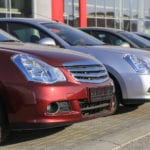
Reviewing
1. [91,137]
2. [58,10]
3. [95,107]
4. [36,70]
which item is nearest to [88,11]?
[58,10]

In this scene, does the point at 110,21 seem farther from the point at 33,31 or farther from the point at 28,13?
the point at 33,31

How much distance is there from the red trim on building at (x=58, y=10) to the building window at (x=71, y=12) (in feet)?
1.91

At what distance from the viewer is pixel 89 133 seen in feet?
24.5

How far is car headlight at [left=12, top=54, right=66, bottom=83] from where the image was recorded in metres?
6.26

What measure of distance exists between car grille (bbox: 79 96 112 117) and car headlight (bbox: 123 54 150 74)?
1.93 meters

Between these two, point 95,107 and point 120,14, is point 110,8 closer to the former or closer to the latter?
point 120,14

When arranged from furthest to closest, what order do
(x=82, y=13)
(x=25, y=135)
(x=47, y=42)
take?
1. (x=82, y=13)
2. (x=47, y=42)
3. (x=25, y=135)

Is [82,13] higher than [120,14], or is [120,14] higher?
[82,13]

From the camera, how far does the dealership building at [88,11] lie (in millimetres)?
28109

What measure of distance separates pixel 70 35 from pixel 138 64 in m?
1.37

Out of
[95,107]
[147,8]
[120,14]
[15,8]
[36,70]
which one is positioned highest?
[36,70]

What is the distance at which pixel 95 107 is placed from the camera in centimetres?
683

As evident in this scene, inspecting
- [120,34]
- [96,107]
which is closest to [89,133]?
[96,107]

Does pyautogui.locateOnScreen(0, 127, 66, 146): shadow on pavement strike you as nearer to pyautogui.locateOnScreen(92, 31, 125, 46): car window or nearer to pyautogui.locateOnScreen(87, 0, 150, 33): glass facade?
pyautogui.locateOnScreen(92, 31, 125, 46): car window
